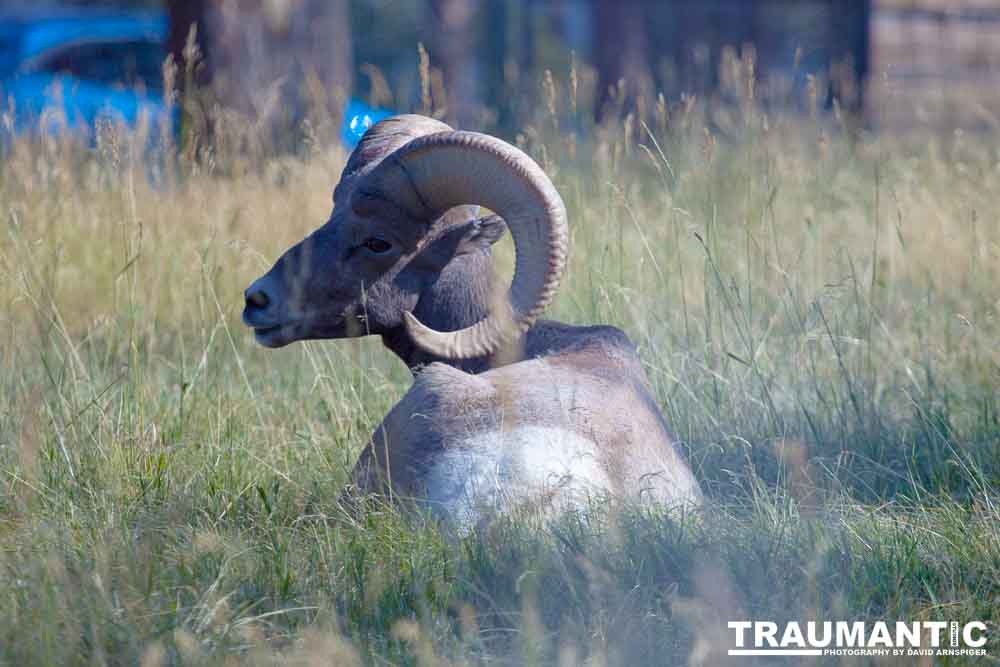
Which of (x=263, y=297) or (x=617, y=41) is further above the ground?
(x=263, y=297)

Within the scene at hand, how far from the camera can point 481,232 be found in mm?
4875

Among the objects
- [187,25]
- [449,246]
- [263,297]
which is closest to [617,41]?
[187,25]

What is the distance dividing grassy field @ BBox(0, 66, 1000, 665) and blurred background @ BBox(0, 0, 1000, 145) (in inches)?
31.8

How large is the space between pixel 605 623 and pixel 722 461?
1.60 meters

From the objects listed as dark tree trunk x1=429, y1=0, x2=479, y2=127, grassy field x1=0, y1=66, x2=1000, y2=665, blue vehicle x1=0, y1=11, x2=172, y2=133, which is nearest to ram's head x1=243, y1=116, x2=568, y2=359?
grassy field x1=0, y1=66, x2=1000, y2=665

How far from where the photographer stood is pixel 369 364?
21.4 ft

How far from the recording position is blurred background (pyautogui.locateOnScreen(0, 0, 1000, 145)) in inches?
321

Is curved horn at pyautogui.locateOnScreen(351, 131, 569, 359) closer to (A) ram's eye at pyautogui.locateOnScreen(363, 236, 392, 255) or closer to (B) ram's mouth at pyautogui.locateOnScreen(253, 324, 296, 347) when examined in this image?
(A) ram's eye at pyautogui.locateOnScreen(363, 236, 392, 255)

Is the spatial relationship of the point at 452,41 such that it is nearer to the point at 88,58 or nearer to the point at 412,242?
the point at 88,58

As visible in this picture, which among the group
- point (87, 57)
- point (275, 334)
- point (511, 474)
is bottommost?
point (511, 474)

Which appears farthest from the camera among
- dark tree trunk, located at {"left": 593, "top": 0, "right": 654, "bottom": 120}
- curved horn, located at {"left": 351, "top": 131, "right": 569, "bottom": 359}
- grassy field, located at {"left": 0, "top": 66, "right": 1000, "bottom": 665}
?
dark tree trunk, located at {"left": 593, "top": 0, "right": 654, "bottom": 120}

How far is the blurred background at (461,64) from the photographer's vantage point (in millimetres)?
8148

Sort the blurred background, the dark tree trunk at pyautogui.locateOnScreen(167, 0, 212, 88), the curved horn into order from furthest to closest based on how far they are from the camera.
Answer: the dark tree trunk at pyautogui.locateOnScreen(167, 0, 212, 88) → the blurred background → the curved horn

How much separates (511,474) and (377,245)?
3.89 feet
